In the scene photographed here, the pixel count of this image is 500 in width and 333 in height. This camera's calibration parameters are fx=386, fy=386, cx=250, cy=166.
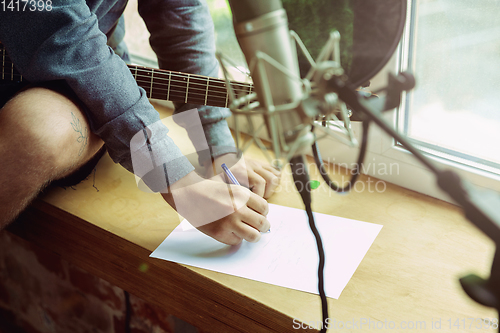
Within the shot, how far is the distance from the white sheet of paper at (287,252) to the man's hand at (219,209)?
0.03 meters

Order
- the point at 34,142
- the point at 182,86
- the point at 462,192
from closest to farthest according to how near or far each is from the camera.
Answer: the point at 462,192 < the point at 34,142 < the point at 182,86

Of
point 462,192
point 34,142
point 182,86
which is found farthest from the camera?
point 182,86

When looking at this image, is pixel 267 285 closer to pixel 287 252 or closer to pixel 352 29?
pixel 287 252

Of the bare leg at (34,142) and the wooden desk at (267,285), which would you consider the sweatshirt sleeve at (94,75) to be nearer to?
the bare leg at (34,142)

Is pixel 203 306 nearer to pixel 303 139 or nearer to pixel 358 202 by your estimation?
pixel 358 202

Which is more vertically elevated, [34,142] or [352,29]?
[352,29]

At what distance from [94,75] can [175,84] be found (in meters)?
0.19

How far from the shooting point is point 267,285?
591mm

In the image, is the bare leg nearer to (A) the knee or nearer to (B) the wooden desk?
(A) the knee

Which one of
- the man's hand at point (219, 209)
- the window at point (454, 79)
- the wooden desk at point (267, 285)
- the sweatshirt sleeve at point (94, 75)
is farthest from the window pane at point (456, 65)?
the sweatshirt sleeve at point (94, 75)

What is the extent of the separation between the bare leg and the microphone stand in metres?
0.53

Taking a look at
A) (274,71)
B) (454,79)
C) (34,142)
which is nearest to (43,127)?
(34,142)

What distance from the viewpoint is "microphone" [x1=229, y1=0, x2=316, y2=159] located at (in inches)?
7.9

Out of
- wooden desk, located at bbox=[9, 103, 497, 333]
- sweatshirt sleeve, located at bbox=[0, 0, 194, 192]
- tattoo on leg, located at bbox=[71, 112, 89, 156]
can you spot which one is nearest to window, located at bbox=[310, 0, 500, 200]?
wooden desk, located at bbox=[9, 103, 497, 333]
